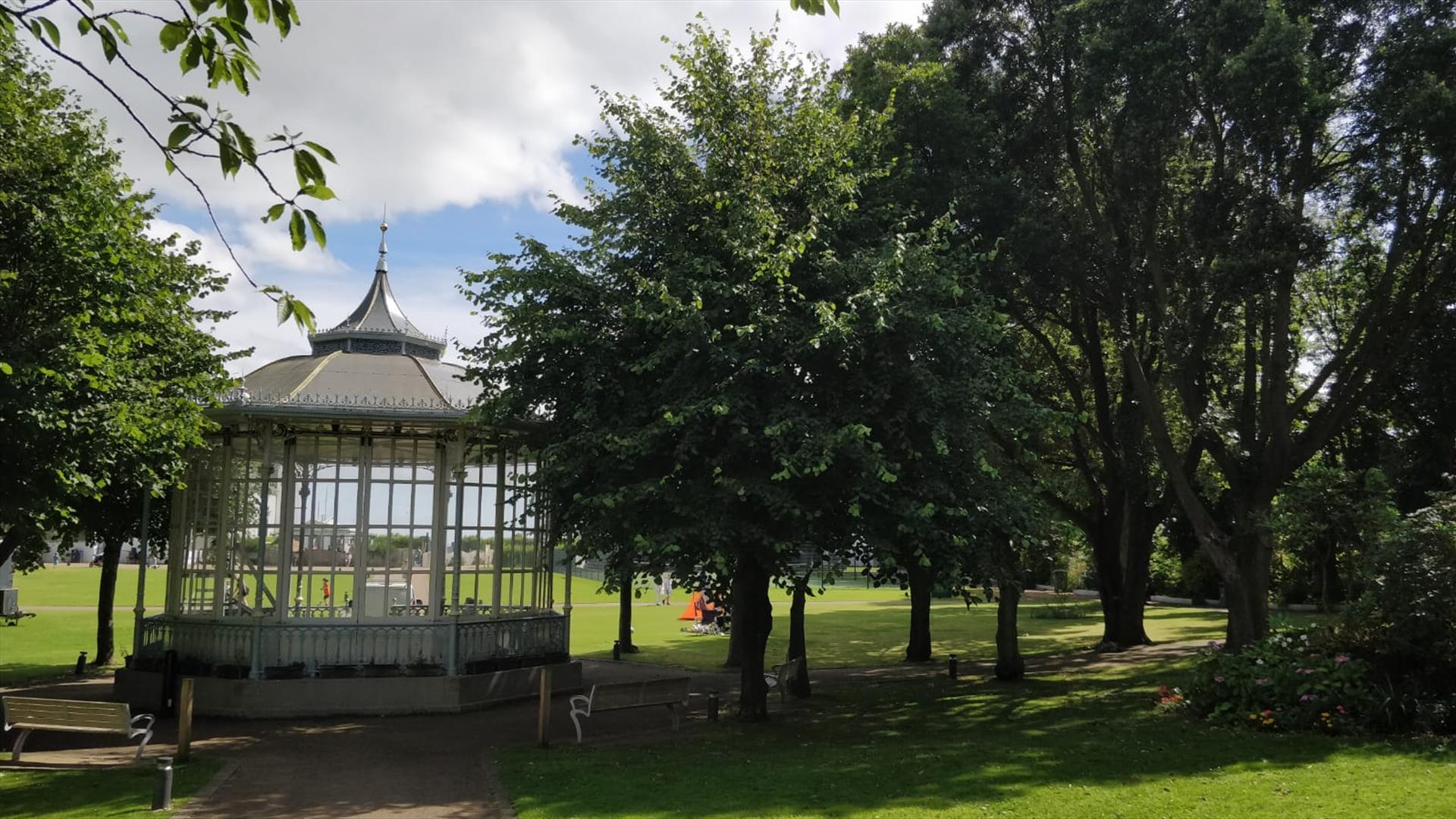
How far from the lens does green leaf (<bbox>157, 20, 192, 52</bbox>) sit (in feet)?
13.8

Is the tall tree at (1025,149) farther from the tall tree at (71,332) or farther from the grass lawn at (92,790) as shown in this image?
the grass lawn at (92,790)

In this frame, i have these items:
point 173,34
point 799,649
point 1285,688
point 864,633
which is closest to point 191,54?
point 173,34

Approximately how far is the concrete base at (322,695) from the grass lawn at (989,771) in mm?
3746

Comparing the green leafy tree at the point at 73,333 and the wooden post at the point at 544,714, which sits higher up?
the green leafy tree at the point at 73,333

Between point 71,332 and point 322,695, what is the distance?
6.64 metres

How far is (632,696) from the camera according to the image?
14.7 m

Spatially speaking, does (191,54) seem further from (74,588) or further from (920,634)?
(74,588)

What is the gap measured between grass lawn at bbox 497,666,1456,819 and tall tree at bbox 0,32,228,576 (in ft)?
22.7

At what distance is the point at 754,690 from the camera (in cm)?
1617

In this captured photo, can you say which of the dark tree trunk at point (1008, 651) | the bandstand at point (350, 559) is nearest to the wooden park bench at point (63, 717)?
the bandstand at point (350, 559)

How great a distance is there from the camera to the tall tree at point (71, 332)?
13125 mm

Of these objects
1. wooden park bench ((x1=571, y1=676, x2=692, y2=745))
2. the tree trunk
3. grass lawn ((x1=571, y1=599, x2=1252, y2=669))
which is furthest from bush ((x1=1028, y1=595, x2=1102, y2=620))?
the tree trunk

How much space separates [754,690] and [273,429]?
9102 mm

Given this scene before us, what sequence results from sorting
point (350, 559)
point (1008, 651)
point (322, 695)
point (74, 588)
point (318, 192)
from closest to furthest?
point (318, 192) < point (322, 695) < point (350, 559) < point (1008, 651) < point (74, 588)
